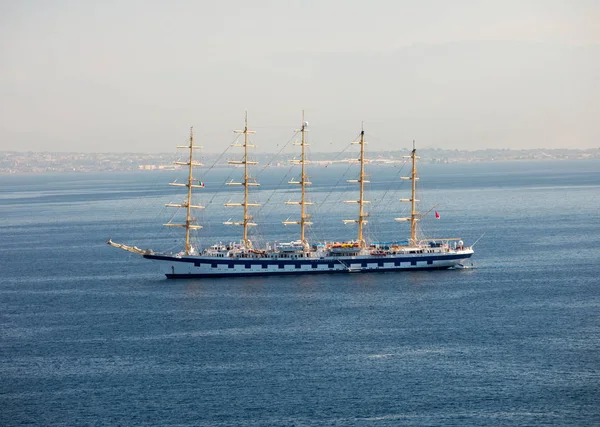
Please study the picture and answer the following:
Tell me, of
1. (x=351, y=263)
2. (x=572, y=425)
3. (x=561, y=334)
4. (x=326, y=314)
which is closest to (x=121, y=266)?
(x=351, y=263)

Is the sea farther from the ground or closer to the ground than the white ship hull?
closer to the ground

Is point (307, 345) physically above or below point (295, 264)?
below

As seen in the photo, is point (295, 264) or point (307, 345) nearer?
point (307, 345)

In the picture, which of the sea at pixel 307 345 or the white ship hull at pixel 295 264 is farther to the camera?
the white ship hull at pixel 295 264

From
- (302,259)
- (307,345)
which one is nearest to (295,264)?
(302,259)

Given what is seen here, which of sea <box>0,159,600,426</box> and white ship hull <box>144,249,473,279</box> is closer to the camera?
sea <box>0,159,600,426</box>

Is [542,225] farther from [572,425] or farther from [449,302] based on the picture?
[572,425]

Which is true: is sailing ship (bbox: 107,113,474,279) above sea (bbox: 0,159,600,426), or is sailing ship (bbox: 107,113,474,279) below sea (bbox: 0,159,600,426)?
above

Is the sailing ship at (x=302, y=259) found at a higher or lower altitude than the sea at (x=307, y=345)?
higher

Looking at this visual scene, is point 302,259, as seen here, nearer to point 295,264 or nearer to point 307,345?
point 295,264
